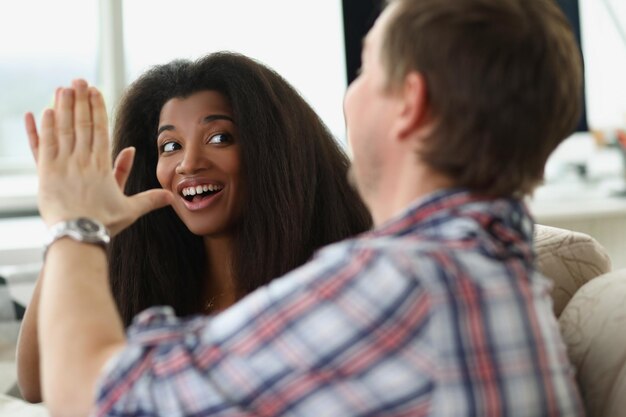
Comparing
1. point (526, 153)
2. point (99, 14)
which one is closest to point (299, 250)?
point (526, 153)

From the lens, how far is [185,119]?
6.09 feet

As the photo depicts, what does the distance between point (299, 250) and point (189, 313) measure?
306mm

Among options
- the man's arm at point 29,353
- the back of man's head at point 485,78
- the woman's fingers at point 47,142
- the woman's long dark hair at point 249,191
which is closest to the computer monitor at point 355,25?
the woman's long dark hair at point 249,191

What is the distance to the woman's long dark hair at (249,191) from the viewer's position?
72.4 inches

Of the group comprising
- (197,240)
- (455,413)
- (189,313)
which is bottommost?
(189,313)

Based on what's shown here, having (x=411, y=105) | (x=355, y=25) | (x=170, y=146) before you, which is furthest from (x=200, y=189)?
(x=355, y=25)

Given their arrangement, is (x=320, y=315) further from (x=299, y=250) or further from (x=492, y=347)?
(x=299, y=250)

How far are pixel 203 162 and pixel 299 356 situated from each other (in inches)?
38.3

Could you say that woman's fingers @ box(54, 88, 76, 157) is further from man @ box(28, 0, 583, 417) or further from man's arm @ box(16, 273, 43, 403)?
man's arm @ box(16, 273, 43, 403)

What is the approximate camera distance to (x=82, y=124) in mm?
1168

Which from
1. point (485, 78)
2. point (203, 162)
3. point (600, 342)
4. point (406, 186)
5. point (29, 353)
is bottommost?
point (29, 353)

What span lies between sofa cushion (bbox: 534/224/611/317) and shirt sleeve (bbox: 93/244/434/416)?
70cm

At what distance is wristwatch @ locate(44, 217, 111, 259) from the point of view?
1.07 metres

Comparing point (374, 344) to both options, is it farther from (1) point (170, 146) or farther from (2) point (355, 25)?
(2) point (355, 25)
